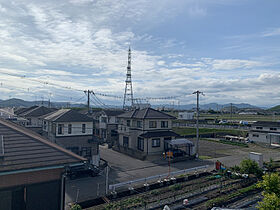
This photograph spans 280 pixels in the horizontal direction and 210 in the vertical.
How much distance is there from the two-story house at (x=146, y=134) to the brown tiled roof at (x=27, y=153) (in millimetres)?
20680

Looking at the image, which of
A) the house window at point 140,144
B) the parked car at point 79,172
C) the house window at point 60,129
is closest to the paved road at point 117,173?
the parked car at point 79,172

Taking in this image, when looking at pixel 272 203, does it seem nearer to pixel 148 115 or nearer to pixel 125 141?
pixel 148 115

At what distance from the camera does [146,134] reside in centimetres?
2884

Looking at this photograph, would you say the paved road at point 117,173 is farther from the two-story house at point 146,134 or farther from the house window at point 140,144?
the house window at point 140,144

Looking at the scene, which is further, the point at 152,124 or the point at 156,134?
the point at 152,124

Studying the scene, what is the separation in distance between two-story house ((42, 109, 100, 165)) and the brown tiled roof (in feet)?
50.6

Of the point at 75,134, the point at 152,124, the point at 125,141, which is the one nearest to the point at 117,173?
the point at 75,134

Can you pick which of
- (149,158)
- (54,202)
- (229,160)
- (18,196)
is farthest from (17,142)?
(229,160)

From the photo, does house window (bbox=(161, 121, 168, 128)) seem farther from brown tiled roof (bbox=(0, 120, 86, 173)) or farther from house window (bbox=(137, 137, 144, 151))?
brown tiled roof (bbox=(0, 120, 86, 173))

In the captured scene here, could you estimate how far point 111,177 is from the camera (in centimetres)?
1994

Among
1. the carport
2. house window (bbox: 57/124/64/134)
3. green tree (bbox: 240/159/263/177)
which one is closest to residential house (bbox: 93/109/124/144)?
the carport

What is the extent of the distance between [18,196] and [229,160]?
25805 millimetres

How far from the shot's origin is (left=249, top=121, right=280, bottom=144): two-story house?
38.4 m

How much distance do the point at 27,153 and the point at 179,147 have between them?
23815 millimetres
